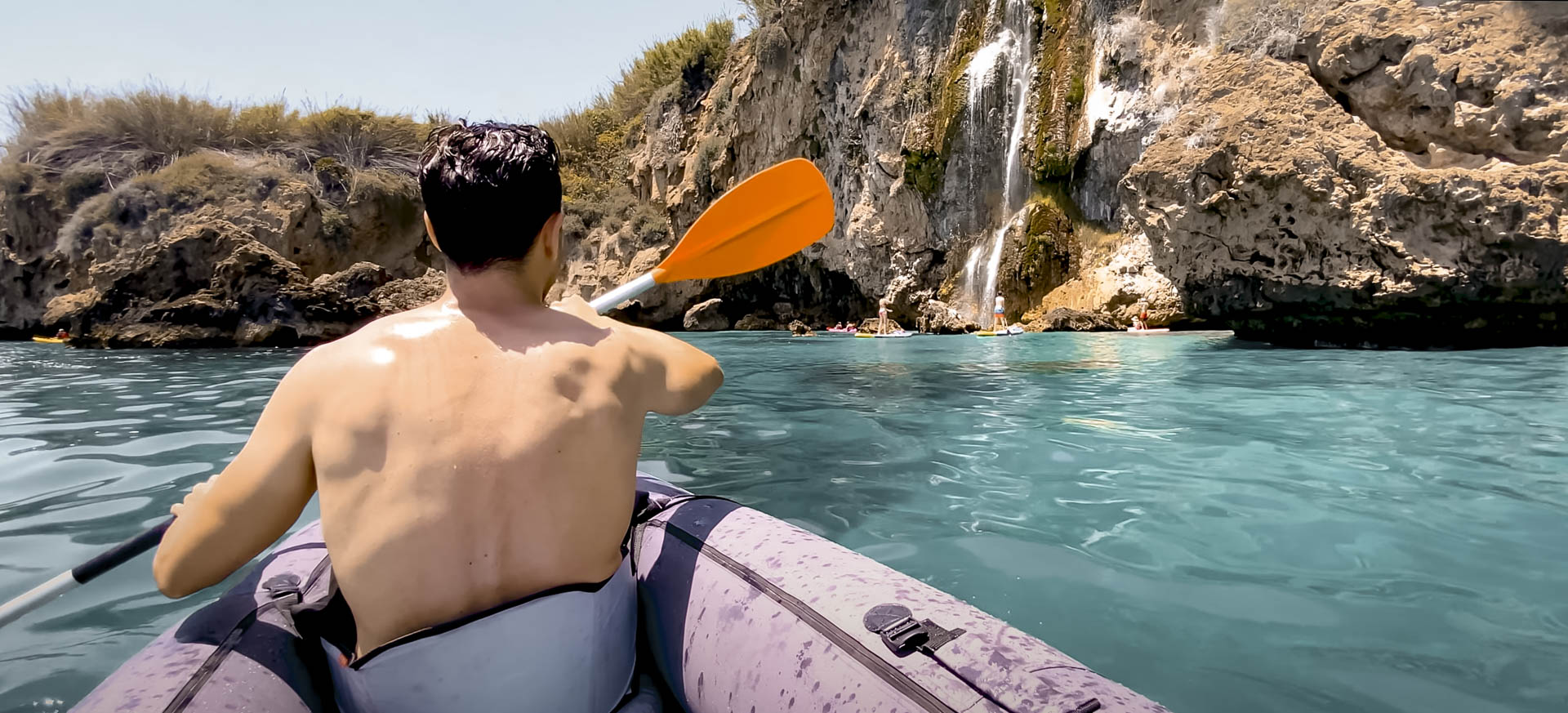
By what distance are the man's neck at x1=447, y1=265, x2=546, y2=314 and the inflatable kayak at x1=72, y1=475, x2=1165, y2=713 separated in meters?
0.46

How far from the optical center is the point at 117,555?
1622 millimetres

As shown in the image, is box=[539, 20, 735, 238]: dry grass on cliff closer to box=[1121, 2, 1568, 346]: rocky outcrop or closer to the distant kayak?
the distant kayak

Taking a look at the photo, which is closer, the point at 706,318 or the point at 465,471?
the point at 465,471

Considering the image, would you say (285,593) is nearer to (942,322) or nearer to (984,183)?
(942,322)

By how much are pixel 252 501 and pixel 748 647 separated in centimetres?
79

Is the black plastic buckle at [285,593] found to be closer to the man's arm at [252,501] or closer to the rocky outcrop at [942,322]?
the man's arm at [252,501]

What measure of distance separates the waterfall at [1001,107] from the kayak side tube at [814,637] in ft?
48.0

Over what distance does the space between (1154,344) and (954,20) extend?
10006 millimetres

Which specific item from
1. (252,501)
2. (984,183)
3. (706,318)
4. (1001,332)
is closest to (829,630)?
(252,501)

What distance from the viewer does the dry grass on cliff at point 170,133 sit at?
18.4m

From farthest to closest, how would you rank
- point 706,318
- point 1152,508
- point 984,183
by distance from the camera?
1. point 706,318
2. point 984,183
3. point 1152,508

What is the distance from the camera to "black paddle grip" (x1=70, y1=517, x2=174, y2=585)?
5.22ft

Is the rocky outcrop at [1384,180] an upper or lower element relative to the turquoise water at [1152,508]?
upper

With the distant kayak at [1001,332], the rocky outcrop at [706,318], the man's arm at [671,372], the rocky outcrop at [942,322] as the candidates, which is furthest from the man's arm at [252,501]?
the rocky outcrop at [706,318]
